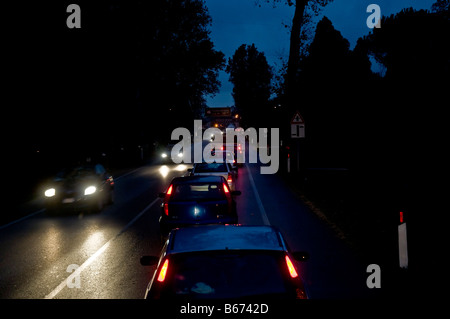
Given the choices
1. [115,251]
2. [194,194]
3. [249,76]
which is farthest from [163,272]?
[249,76]

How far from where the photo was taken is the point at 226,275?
4.41m

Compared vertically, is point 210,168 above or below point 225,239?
below

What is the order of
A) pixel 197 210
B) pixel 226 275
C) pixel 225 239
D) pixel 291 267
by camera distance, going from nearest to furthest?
1. pixel 226 275
2. pixel 291 267
3. pixel 225 239
4. pixel 197 210

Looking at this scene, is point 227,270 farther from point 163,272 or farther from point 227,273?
point 163,272

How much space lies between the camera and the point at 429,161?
2519 cm

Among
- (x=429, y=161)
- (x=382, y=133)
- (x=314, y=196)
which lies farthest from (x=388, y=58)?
(x=314, y=196)

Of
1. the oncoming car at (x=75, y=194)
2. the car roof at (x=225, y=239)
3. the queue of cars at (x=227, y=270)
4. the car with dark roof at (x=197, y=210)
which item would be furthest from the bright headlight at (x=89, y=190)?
the queue of cars at (x=227, y=270)

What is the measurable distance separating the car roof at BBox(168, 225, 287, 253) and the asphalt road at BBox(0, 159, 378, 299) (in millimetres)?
2616

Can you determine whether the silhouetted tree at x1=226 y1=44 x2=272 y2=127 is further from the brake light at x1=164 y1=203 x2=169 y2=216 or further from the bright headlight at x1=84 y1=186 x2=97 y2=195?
the brake light at x1=164 y1=203 x2=169 y2=216

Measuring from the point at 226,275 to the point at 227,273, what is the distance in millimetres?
20

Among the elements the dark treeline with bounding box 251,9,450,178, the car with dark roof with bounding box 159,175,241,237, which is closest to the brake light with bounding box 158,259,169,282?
the car with dark roof with bounding box 159,175,241,237

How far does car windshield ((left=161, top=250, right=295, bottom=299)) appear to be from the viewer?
170 inches

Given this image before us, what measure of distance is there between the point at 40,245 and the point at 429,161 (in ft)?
65.6

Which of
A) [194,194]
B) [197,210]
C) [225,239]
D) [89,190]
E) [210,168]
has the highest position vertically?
[225,239]
